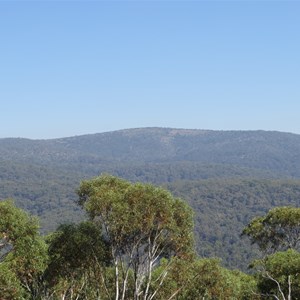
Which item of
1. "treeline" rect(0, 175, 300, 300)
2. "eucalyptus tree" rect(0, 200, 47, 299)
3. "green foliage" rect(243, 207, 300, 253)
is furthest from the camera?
"green foliage" rect(243, 207, 300, 253)

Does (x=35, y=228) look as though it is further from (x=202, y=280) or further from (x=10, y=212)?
(x=202, y=280)

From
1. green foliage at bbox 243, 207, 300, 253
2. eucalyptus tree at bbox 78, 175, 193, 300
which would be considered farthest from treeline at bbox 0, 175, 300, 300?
green foliage at bbox 243, 207, 300, 253

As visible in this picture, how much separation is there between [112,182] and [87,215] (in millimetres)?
2488

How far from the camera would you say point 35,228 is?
24609mm

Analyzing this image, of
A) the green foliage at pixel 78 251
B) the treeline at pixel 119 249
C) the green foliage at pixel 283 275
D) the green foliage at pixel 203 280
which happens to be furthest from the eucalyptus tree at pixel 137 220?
the green foliage at pixel 283 275

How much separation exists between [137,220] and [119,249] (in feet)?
11.4

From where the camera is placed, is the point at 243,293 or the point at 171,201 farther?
the point at 243,293

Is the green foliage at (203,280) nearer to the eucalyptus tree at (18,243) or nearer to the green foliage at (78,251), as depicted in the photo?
the green foliage at (78,251)

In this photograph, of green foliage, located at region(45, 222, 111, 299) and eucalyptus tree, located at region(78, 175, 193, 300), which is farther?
green foliage, located at region(45, 222, 111, 299)

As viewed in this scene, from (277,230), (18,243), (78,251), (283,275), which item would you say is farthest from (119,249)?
(277,230)

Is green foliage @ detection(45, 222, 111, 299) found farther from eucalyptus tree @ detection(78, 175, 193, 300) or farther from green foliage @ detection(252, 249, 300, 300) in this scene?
green foliage @ detection(252, 249, 300, 300)

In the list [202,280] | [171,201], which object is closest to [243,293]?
[202,280]

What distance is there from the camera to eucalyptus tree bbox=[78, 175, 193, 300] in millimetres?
25516

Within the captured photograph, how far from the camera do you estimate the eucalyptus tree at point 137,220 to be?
2552cm
